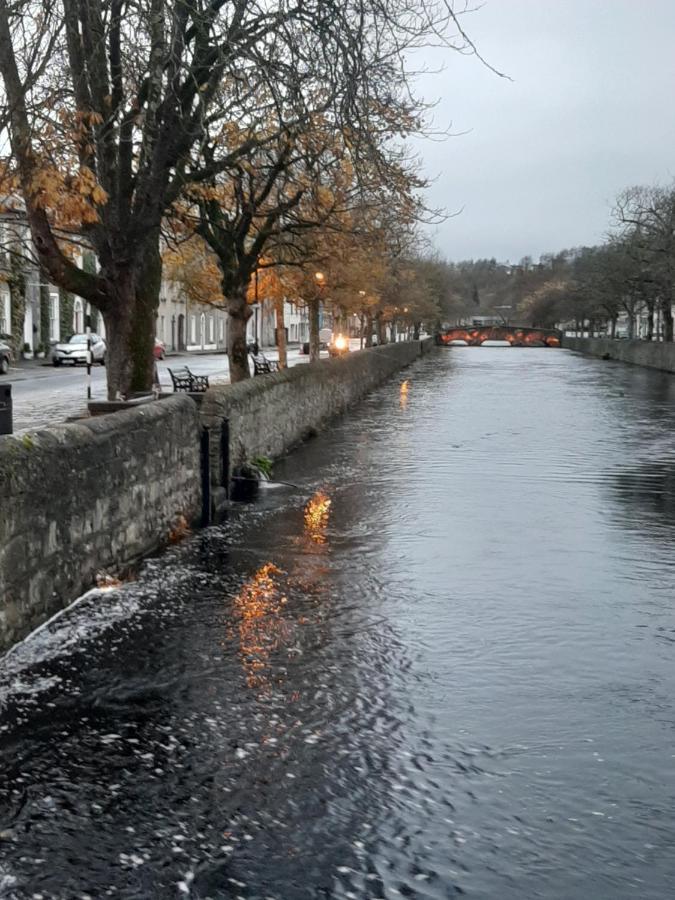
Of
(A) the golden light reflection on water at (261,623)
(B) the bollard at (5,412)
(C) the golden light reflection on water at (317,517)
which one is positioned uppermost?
(B) the bollard at (5,412)

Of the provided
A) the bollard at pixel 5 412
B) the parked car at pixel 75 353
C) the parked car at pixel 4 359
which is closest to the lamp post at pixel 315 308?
the parked car at pixel 4 359

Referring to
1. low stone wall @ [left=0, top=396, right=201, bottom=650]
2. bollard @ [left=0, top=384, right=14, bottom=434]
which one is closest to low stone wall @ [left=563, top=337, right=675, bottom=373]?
low stone wall @ [left=0, top=396, right=201, bottom=650]

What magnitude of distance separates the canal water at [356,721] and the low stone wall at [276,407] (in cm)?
182

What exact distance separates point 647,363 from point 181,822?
57.2 m

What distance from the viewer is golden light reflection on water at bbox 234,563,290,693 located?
261 inches

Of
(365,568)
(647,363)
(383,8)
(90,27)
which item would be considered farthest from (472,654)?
(647,363)

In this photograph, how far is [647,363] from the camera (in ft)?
193

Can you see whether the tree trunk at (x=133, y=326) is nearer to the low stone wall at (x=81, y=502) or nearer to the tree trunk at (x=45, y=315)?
the low stone wall at (x=81, y=502)

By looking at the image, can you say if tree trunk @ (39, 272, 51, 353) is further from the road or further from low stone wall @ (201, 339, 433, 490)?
low stone wall @ (201, 339, 433, 490)

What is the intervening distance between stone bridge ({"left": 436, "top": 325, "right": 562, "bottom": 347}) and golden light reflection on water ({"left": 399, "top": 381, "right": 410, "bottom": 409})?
7896 cm

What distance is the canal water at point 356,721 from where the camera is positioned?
427 cm

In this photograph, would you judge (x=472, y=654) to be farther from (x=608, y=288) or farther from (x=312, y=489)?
(x=608, y=288)

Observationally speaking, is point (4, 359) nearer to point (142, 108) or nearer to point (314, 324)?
point (314, 324)

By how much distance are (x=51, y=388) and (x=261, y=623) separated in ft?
80.0
